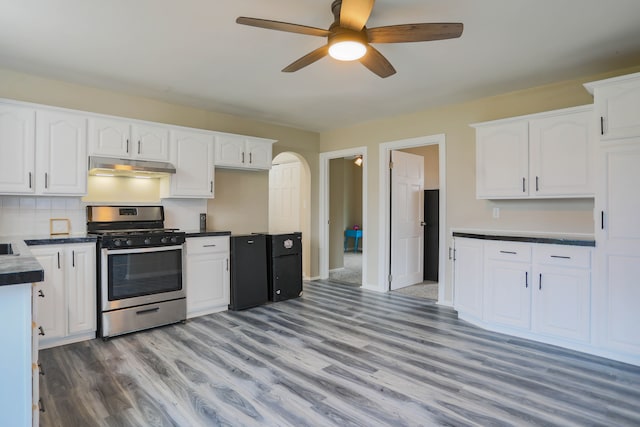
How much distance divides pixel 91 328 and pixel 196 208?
5.81 feet

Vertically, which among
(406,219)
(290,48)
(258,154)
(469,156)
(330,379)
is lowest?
(330,379)

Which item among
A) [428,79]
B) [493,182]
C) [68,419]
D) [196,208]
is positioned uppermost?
[428,79]

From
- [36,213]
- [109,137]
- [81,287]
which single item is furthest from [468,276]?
[36,213]

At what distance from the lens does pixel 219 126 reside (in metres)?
4.84

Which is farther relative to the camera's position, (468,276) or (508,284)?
(468,276)

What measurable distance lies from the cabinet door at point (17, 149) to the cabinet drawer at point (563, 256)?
15.2 feet

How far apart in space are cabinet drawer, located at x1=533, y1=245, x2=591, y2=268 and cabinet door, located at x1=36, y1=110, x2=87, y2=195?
4.33m

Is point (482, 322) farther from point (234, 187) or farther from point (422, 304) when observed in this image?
point (234, 187)

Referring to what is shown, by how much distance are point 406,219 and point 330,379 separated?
3.34 m

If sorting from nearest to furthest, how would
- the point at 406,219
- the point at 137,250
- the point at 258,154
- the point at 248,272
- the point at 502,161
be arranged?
the point at 137,250
the point at 502,161
the point at 248,272
the point at 258,154
the point at 406,219

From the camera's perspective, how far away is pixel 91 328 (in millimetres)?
3287

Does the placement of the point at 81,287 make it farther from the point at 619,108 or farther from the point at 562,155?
the point at 619,108

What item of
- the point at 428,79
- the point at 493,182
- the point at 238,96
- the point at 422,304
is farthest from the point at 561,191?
the point at 238,96

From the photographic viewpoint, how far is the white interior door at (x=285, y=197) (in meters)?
6.34
